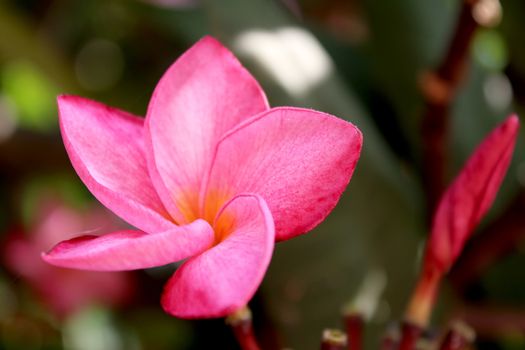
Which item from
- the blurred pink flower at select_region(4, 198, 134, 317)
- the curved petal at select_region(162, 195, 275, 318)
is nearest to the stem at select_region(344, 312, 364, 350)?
the curved petal at select_region(162, 195, 275, 318)

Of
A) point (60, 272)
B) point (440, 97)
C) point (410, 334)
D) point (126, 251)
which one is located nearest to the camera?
point (126, 251)

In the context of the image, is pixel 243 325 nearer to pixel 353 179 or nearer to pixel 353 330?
pixel 353 330

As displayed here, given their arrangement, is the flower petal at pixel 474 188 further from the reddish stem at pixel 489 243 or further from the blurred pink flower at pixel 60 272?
the blurred pink flower at pixel 60 272

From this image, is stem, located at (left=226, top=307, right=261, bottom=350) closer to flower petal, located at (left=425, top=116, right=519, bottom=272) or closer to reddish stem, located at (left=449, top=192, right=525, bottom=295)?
flower petal, located at (left=425, top=116, right=519, bottom=272)

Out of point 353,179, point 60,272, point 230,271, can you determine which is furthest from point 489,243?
point 60,272

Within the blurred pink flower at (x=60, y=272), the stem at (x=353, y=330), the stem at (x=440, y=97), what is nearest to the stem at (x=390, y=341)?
the stem at (x=353, y=330)

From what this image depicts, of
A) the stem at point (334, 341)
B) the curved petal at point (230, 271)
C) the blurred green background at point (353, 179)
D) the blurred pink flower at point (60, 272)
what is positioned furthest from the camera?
the blurred pink flower at point (60, 272)

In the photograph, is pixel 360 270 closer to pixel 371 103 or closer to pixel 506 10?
pixel 371 103
